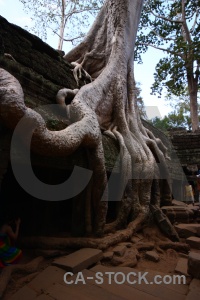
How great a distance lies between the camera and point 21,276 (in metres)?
1.86

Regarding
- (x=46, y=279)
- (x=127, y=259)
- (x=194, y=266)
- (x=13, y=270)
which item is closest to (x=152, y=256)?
(x=127, y=259)

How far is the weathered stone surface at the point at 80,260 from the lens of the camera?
188 centimetres

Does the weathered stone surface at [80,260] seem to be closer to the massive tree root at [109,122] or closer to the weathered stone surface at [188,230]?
the massive tree root at [109,122]

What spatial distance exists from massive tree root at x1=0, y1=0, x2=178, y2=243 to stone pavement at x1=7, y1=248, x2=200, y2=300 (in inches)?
25.0

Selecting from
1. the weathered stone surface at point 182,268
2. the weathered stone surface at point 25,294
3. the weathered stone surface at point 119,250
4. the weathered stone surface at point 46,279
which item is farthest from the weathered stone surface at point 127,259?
the weathered stone surface at point 25,294

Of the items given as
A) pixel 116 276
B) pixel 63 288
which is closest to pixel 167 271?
pixel 116 276

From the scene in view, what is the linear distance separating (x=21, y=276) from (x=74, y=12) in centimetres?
1292

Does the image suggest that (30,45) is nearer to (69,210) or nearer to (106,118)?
(106,118)

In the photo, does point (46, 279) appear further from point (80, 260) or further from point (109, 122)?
point (109, 122)

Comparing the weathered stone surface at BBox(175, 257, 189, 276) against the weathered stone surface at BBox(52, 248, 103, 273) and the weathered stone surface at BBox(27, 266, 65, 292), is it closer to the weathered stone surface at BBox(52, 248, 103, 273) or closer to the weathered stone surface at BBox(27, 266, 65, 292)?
the weathered stone surface at BBox(52, 248, 103, 273)

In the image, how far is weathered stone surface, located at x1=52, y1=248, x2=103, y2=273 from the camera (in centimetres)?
188

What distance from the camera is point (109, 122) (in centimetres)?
383

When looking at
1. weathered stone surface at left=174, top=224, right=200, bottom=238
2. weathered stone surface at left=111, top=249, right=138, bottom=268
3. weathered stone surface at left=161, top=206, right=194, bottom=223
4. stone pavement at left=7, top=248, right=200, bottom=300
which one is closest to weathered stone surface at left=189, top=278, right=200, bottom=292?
stone pavement at left=7, top=248, right=200, bottom=300

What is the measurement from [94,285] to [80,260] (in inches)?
11.6
